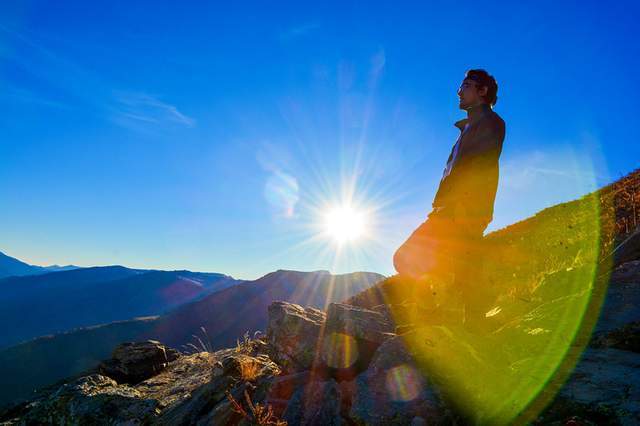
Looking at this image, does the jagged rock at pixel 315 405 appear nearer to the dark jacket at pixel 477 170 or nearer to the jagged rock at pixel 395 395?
the jagged rock at pixel 395 395

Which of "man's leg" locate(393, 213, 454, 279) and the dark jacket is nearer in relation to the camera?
the dark jacket

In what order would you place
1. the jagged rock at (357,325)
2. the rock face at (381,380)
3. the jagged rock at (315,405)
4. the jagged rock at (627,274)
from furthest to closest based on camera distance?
the jagged rock at (357,325)
the jagged rock at (627,274)
the jagged rock at (315,405)
the rock face at (381,380)

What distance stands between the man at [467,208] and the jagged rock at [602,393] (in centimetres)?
158

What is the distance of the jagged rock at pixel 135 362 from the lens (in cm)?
762

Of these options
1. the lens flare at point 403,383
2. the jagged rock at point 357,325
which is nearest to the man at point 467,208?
the jagged rock at point 357,325

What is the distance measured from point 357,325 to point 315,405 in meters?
1.18

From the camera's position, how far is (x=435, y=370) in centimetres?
355

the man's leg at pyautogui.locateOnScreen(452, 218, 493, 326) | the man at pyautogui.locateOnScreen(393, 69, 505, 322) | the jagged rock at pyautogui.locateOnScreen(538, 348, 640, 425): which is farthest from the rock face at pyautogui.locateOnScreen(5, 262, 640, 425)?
the man at pyautogui.locateOnScreen(393, 69, 505, 322)

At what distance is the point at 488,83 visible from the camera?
4.96 m

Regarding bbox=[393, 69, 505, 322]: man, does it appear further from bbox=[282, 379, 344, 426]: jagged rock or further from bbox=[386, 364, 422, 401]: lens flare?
bbox=[282, 379, 344, 426]: jagged rock

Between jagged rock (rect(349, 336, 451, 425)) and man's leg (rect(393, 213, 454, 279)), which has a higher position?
man's leg (rect(393, 213, 454, 279))

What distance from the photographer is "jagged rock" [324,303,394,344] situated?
4516mm

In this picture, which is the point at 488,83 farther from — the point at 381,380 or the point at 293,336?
the point at 293,336

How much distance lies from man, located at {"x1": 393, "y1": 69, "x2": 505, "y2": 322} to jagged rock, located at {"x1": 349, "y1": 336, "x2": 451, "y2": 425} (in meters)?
1.33
